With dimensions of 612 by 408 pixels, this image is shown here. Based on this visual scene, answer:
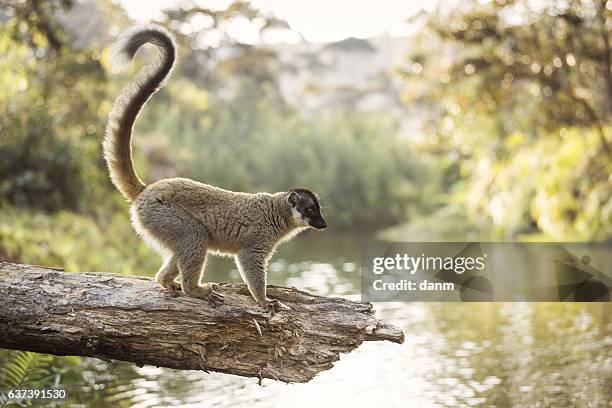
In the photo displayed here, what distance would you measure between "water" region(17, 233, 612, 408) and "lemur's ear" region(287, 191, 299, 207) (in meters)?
2.16

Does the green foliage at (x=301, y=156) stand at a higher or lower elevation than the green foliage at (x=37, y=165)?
higher

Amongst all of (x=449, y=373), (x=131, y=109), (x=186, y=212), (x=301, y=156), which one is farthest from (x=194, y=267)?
(x=301, y=156)

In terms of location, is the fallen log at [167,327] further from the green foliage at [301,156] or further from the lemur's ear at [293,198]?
the green foliage at [301,156]

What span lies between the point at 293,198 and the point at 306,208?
0.35 ft

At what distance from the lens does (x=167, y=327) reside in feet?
15.8

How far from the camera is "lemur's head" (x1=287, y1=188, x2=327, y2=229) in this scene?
527cm

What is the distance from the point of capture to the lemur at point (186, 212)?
4.89 m

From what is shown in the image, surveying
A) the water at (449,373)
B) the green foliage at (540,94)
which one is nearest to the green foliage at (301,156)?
the green foliage at (540,94)

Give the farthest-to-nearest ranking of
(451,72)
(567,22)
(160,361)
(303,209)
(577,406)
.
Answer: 1. (451,72)
2. (567,22)
3. (577,406)
4. (303,209)
5. (160,361)

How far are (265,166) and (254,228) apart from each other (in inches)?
849

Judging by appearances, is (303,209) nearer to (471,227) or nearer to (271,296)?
(271,296)

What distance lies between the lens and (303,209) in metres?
5.27

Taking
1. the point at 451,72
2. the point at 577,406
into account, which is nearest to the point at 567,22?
the point at 451,72

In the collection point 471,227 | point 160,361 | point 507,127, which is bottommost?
point 160,361
